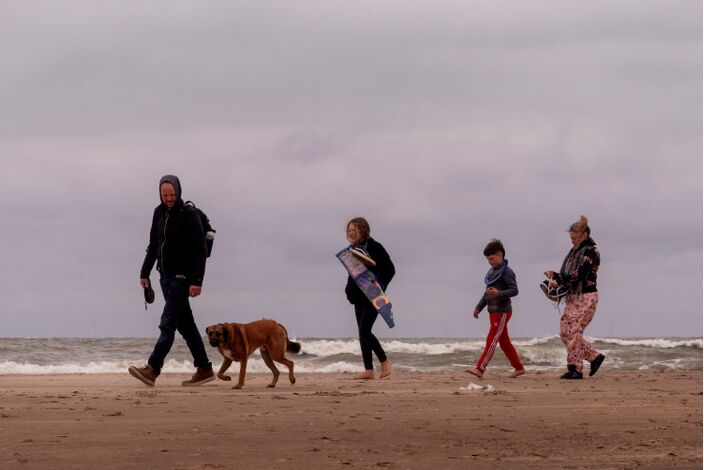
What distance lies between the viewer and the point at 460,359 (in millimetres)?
22547

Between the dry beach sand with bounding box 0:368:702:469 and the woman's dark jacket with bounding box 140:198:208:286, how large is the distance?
1207 mm

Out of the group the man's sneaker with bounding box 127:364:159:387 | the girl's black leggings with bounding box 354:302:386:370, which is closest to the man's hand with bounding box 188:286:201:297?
the man's sneaker with bounding box 127:364:159:387

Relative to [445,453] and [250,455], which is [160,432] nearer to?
[250,455]

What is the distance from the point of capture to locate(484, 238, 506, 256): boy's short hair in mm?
14250

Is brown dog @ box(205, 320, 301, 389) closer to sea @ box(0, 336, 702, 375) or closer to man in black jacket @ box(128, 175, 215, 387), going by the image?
man in black jacket @ box(128, 175, 215, 387)

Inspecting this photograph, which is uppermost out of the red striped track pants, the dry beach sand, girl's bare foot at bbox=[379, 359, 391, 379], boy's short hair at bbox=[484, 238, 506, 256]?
boy's short hair at bbox=[484, 238, 506, 256]

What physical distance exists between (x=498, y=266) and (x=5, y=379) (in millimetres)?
6072

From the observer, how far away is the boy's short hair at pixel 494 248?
46.8ft

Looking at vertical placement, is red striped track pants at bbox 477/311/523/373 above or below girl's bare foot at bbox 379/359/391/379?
above

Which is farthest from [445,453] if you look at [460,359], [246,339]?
[460,359]

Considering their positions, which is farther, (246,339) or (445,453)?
(246,339)

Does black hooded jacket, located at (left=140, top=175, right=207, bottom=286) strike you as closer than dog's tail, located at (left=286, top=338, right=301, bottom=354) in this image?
Yes

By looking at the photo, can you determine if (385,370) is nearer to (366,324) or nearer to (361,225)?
(366,324)

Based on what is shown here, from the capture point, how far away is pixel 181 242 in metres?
12.2
